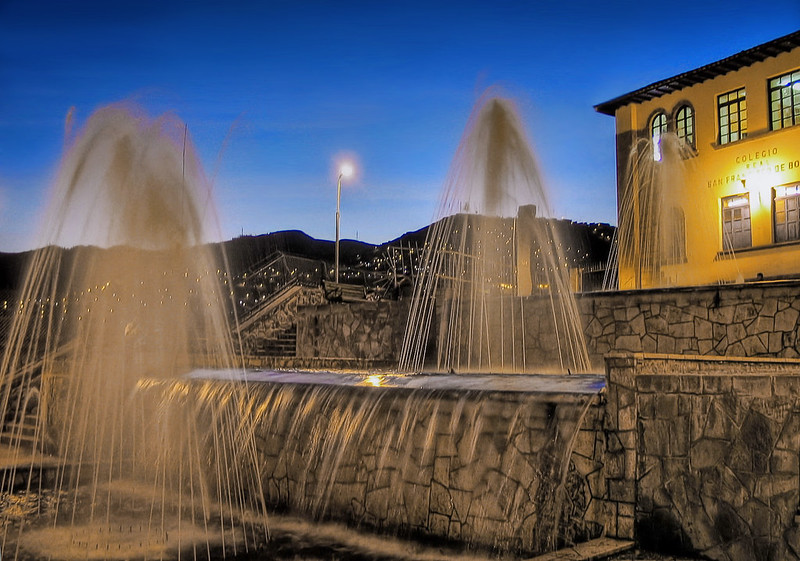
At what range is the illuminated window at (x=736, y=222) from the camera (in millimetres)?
20641

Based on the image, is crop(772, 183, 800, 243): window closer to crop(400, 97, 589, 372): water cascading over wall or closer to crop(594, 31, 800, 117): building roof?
crop(594, 31, 800, 117): building roof

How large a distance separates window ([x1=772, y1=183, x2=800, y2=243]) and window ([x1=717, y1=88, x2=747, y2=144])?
6.95 ft

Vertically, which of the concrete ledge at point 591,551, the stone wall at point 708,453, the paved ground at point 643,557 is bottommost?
the paved ground at point 643,557

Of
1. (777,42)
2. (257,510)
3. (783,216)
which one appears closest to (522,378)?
(257,510)

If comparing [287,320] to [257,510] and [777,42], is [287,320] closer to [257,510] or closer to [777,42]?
[257,510]

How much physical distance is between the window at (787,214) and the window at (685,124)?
3.26 metres

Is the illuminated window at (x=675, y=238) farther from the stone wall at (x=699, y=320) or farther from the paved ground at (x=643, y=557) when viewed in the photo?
the paved ground at (x=643, y=557)

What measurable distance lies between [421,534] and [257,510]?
298 centimetres

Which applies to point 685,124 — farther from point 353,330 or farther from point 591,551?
point 591,551

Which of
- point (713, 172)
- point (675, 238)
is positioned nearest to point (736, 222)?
point (713, 172)

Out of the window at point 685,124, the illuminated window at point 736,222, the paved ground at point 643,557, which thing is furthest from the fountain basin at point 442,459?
the window at point 685,124

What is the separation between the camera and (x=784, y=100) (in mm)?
19719

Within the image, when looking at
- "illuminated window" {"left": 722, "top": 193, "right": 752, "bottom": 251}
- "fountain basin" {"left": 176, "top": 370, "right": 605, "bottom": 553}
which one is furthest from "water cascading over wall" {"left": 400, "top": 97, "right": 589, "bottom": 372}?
"illuminated window" {"left": 722, "top": 193, "right": 752, "bottom": 251}

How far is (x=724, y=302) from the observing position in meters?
13.0
